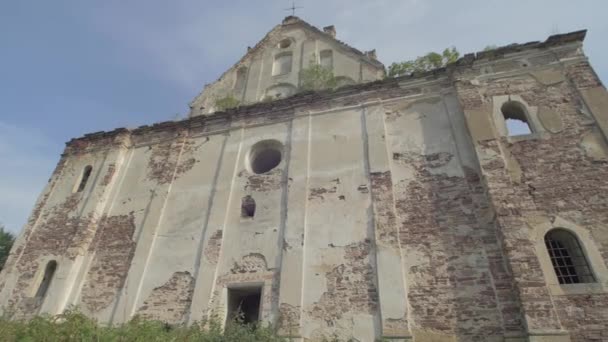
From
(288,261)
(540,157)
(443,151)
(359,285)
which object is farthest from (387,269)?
(540,157)

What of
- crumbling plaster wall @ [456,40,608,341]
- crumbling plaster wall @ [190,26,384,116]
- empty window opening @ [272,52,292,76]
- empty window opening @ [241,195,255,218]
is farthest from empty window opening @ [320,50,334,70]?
empty window opening @ [241,195,255,218]

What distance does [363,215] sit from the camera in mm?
8672

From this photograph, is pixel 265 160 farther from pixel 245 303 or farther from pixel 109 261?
pixel 109 261

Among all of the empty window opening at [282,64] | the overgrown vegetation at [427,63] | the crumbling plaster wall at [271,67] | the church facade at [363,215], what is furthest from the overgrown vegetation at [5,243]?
the overgrown vegetation at [427,63]

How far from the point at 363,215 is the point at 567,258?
13.0 feet

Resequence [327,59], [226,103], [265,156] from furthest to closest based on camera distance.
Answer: [327,59], [226,103], [265,156]

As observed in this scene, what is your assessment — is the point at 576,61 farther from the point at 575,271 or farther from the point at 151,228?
the point at 151,228

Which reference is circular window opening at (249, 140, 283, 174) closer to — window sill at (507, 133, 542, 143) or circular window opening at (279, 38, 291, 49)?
circular window opening at (279, 38, 291, 49)

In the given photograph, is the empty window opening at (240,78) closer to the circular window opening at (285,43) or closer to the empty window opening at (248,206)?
the circular window opening at (285,43)

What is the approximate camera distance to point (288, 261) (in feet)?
28.0

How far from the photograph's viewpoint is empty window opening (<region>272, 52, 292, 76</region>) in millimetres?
13961

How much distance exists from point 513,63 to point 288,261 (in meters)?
7.50

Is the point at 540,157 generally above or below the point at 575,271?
above

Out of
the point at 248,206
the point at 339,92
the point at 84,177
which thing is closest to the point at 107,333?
the point at 248,206
